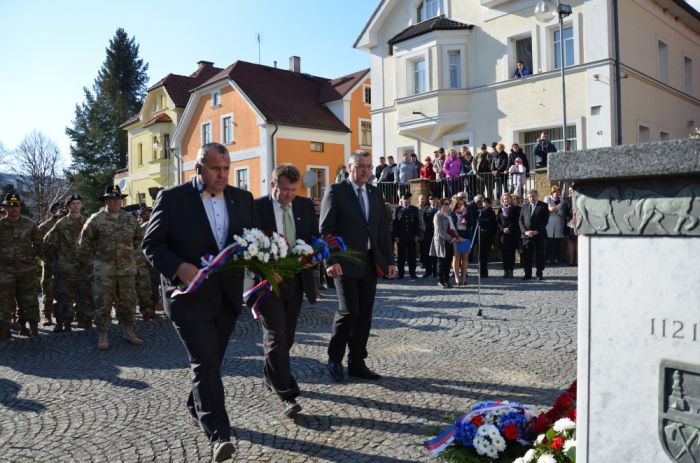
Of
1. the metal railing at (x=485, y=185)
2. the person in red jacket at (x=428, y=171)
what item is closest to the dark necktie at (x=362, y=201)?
the metal railing at (x=485, y=185)

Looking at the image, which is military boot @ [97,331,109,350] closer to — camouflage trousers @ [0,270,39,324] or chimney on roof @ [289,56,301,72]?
camouflage trousers @ [0,270,39,324]

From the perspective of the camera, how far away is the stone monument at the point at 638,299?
2.17 m

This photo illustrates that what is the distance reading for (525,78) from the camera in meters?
22.9

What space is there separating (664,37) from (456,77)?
829 centimetres

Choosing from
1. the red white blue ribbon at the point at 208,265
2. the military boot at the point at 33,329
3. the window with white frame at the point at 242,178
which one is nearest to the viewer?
the red white blue ribbon at the point at 208,265

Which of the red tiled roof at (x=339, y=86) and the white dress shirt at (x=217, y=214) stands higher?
the red tiled roof at (x=339, y=86)

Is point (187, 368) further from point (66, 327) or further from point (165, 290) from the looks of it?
point (66, 327)

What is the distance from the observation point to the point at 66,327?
400 inches

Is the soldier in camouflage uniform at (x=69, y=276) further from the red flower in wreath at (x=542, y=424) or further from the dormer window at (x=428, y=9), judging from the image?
the dormer window at (x=428, y=9)

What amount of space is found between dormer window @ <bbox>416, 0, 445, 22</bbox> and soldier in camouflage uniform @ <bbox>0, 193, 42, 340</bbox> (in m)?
20.6

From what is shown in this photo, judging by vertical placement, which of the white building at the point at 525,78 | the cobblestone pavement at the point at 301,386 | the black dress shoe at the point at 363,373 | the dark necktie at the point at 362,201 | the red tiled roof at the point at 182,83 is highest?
the red tiled roof at the point at 182,83

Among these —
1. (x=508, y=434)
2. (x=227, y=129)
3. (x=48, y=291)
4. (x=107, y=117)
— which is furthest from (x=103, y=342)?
(x=107, y=117)

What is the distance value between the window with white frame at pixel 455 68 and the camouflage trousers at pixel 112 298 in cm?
1906

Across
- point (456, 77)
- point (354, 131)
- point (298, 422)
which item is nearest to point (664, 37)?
point (456, 77)
